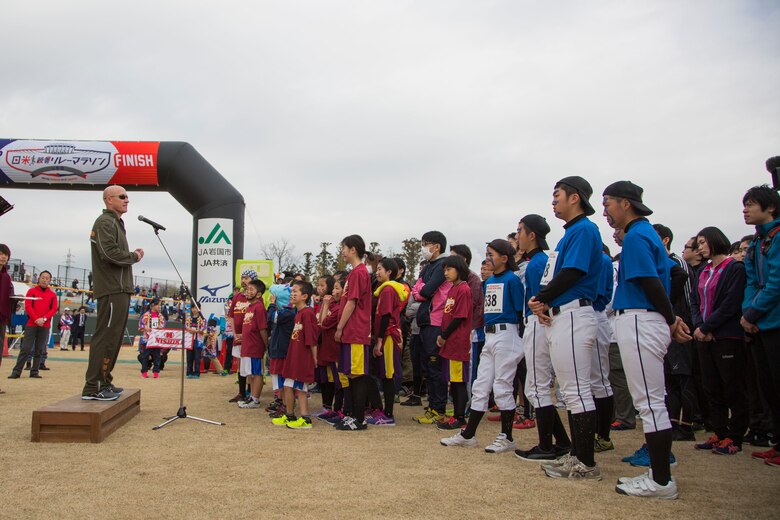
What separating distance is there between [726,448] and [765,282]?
151 centimetres

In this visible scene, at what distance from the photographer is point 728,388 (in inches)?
183

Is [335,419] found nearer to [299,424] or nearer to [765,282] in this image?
[299,424]

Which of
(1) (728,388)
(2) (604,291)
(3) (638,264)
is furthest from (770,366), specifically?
(3) (638,264)

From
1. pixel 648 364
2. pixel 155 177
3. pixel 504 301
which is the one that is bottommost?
pixel 648 364

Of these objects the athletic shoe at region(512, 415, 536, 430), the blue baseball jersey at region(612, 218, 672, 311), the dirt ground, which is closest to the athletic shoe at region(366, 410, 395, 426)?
the dirt ground

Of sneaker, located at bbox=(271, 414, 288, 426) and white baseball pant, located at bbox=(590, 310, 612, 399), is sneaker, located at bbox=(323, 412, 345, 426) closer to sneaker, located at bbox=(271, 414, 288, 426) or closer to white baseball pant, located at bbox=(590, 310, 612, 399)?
sneaker, located at bbox=(271, 414, 288, 426)

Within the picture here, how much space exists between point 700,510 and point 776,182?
81.6 inches

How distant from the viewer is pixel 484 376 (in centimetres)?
475

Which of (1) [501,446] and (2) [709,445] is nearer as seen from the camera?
(1) [501,446]

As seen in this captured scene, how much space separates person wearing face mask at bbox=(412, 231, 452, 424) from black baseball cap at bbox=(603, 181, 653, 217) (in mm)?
2938

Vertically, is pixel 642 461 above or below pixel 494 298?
below

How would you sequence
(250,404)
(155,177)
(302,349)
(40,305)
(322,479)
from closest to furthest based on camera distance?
(322,479)
(302,349)
(250,404)
(40,305)
(155,177)

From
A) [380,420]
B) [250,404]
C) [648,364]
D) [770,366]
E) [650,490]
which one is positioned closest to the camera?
[650,490]

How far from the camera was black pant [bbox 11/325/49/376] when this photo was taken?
9.60 metres
